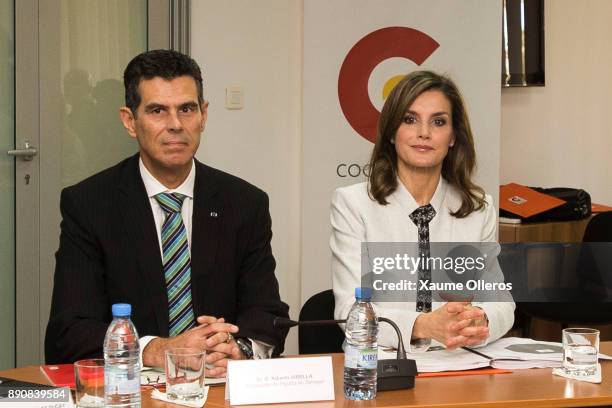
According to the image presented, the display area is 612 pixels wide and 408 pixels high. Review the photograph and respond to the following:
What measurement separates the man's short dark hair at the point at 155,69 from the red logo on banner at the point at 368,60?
213cm

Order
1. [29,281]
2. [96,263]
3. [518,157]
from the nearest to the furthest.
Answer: [96,263] → [29,281] → [518,157]

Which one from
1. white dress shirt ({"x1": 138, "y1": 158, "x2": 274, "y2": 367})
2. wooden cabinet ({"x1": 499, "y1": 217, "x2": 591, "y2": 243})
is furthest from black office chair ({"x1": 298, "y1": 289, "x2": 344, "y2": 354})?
wooden cabinet ({"x1": 499, "y1": 217, "x2": 591, "y2": 243})

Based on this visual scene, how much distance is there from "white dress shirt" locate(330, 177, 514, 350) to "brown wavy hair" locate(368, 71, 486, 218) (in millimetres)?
27

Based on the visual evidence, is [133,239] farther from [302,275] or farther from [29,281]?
[302,275]

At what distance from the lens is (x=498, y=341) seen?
2.70 meters

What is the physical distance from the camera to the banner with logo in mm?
4824

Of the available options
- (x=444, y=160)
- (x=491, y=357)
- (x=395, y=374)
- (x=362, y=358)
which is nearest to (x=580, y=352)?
(x=491, y=357)

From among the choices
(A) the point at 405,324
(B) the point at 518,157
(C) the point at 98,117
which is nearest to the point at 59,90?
(C) the point at 98,117

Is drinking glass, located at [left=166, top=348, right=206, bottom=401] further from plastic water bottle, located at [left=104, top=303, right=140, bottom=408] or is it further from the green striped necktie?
the green striped necktie

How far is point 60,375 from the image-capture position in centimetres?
225

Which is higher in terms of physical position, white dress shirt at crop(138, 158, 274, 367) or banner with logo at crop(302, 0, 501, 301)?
banner with logo at crop(302, 0, 501, 301)

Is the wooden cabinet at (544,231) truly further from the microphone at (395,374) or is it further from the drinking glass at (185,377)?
the drinking glass at (185,377)

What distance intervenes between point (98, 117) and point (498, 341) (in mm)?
2596

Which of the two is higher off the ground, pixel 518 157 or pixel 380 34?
pixel 380 34
